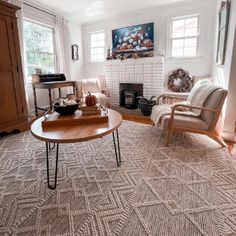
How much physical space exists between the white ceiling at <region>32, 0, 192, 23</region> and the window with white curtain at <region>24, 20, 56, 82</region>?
546 mm

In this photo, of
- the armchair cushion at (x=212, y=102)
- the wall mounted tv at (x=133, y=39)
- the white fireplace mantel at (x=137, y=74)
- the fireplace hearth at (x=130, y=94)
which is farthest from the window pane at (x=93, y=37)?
the armchair cushion at (x=212, y=102)

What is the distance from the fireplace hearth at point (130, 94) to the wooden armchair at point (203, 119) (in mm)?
2159

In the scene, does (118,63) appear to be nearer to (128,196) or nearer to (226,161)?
(226,161)

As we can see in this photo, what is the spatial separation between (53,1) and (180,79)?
3.21m

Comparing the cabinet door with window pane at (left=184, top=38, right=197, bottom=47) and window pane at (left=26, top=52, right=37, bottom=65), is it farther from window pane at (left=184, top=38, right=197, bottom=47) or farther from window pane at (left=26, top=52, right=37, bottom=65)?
window pane at (left=184, top=38, right=197, bottom=47)

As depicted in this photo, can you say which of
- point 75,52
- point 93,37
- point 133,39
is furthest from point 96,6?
point 75,52

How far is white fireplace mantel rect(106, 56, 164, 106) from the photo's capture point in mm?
4102

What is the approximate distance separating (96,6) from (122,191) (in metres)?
3.95

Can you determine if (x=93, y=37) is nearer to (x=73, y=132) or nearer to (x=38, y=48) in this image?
(x=38, y=48)

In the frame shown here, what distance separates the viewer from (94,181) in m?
1.71

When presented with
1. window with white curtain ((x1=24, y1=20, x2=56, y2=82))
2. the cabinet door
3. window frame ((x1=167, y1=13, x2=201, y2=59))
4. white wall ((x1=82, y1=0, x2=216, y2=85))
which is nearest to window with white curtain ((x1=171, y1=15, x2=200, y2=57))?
window frame ((x1=167, y1=13, x2=201, y2=59))

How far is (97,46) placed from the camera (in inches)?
203

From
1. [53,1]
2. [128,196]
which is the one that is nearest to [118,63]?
[53,1]

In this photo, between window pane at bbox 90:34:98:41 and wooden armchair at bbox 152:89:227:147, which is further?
window pane at bbox 90:34:98:41
